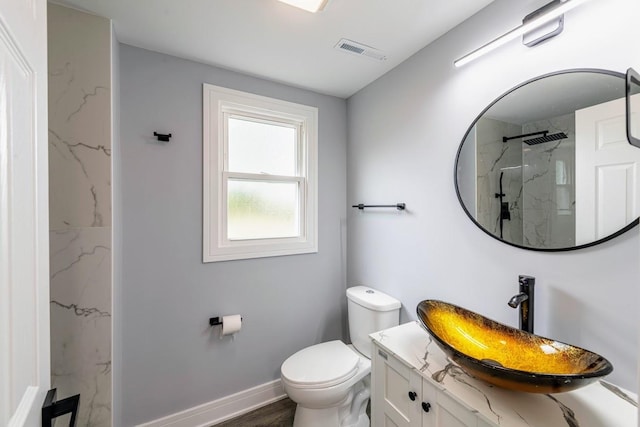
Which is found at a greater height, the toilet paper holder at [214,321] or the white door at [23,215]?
the white door at [23,215]

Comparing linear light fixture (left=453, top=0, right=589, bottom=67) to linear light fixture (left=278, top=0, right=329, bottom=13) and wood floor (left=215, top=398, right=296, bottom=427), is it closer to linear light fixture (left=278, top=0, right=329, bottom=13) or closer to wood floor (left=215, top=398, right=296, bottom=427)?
linear light fixture (left=278, top=0, right=329, bottom=13)

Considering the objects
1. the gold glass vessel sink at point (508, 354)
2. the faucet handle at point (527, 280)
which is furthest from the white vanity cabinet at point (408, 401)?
the faucet handle at point (527, 280)

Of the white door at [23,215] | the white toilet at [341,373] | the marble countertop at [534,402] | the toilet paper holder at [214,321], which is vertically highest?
the white door at [23,215]

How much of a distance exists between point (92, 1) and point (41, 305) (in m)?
1.46

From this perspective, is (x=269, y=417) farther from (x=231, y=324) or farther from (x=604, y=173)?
(x=604, y=173)

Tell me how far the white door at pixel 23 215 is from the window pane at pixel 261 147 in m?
1.31

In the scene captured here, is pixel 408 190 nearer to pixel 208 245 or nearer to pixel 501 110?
pixel 501 110

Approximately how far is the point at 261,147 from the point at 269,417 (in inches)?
76.2

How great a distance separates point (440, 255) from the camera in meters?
1.51

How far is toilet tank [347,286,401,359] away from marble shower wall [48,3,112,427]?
1.41m

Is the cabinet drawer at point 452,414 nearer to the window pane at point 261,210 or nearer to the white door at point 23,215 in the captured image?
the white door at point 23,215

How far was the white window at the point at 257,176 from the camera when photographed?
1.79 m

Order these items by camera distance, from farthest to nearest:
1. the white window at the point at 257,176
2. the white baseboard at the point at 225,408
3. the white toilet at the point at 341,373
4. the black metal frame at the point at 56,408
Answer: the white window at the point at 257,176 < the white baseboard at the point at 225,408 < the white toilet at the point at 341,373 < the black metal frame at the point at 56,408

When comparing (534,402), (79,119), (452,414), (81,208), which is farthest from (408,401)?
(79,119)
